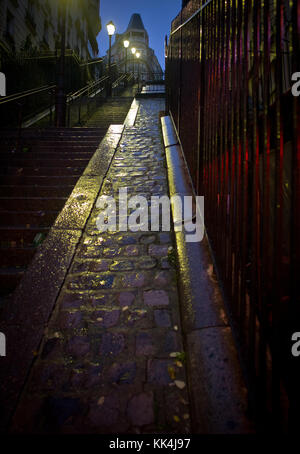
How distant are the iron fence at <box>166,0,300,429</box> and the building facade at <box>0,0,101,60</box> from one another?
11.7 metres

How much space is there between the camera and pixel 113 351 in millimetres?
1812

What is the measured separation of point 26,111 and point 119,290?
37.3 feet

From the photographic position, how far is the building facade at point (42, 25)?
16859mm

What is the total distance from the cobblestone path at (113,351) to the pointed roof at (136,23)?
76.7 metres

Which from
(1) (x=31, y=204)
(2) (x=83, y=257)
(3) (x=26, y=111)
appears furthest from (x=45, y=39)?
(2) (x=83, y=257)

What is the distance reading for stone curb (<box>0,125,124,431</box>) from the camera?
1631 millimetres

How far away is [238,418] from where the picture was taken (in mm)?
1316

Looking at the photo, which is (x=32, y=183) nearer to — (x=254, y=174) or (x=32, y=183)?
(x=32, y=183)

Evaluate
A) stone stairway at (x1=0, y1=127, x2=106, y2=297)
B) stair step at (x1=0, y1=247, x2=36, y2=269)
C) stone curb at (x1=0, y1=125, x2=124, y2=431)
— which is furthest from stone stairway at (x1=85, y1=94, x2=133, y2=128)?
stair step at (x1=0, y1=247, x2=36, y2=269)

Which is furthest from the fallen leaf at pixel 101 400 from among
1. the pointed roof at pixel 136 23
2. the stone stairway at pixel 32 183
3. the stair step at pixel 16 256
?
the pointed roof at pixel 136 23

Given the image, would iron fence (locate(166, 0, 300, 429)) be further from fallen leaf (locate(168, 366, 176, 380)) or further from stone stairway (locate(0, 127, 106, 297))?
stone stairway (locate(0, 127, 106, 297))

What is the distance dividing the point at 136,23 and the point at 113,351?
80.4m

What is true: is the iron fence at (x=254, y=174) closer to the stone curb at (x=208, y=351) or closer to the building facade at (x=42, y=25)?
the stone curb at (x=208, y=351)
